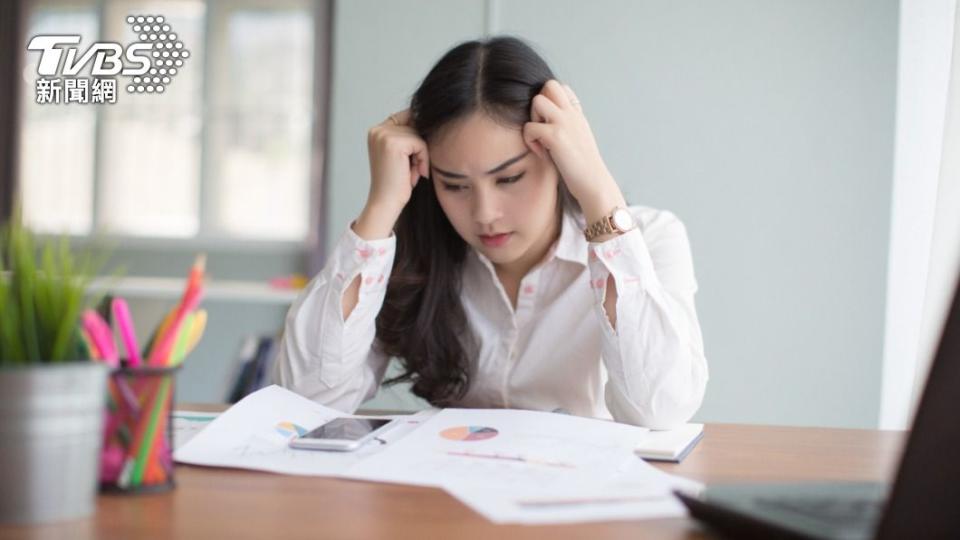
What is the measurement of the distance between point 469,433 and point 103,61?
10.6ft

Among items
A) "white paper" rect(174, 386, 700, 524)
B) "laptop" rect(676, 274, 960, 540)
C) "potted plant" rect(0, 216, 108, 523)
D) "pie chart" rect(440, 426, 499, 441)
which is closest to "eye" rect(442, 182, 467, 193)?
"white paper" rect(174, 386, 700, 524)

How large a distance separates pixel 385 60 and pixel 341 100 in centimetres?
14

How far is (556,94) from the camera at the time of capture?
153 centimetres

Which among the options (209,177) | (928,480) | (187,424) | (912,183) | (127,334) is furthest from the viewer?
(209,177)

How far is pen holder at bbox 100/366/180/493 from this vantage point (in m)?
0.77

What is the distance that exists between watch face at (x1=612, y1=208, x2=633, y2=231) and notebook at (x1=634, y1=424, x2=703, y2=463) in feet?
0.99

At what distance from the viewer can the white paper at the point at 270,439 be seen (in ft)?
3.08

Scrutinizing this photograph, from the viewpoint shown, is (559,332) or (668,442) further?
(559,332)

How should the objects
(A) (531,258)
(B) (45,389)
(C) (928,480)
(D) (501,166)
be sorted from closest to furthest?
(C) (928,480)
(B) (45,389)
(D) (501,166)
(A) (531,258)

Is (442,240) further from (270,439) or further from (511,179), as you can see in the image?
(270,439)

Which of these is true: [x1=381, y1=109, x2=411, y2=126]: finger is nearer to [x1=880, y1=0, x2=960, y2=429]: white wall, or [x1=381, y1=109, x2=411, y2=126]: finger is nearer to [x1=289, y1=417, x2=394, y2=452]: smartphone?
[x1=289, y1=417, x2=394, y2=452]: smartphone

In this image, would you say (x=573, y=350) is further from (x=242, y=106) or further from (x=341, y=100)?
(x=242, y=106)

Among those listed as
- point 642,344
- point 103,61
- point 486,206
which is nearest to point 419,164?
point 486,206

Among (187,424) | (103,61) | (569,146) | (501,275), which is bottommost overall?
(187,424)
